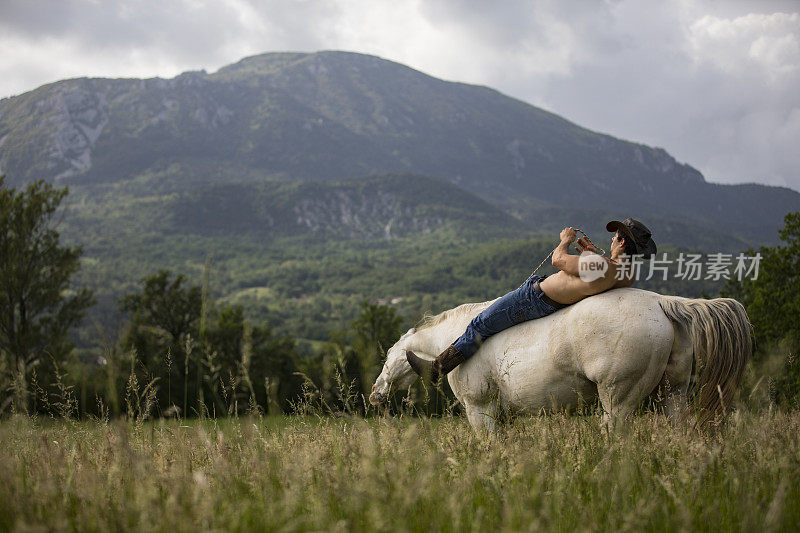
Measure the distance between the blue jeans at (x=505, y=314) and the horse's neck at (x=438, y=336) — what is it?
0.56m

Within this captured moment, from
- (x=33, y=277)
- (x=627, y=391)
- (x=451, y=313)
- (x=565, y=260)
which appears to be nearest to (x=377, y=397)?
(x=451, y=313)

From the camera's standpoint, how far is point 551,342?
4.94 meters

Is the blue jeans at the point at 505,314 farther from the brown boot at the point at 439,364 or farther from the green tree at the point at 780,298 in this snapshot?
the green tree at the point at 780,298

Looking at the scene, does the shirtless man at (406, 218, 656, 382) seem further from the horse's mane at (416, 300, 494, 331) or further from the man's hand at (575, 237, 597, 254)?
the horse's mane at (416, 300, 494, 331)

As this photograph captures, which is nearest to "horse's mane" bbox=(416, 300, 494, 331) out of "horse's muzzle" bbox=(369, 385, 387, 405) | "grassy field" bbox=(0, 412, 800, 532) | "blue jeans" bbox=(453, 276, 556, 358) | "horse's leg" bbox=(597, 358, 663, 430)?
"blue jeans" bbox=(453, 276, 556, 358)

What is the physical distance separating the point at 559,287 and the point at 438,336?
182cm

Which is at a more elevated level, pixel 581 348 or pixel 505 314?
pixel 505 314

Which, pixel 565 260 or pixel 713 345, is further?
pixel 565 260

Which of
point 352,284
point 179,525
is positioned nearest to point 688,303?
point 179,525

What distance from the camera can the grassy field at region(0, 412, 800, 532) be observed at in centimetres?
246

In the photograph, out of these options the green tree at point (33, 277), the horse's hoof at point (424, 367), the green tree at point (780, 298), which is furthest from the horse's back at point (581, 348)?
the green tree at point (33, 277)

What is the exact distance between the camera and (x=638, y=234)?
16.4ft

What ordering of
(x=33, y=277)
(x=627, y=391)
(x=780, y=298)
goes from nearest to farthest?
(x=627, y=391) < (x=780, y=298) < (x=33, y=277)

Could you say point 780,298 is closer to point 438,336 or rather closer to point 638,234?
point 638,234
